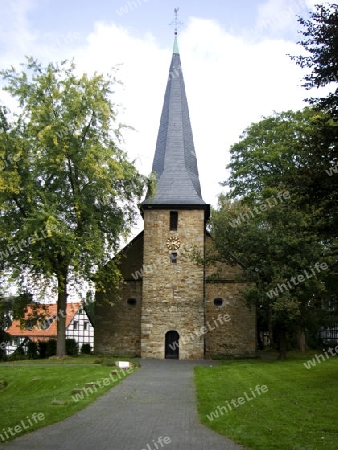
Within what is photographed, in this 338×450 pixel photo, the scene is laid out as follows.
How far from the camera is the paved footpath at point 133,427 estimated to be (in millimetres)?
8406

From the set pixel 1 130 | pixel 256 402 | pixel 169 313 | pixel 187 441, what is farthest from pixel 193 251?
pixel 187 441

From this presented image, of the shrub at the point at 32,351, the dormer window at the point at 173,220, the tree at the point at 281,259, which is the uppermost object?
the dormer window at the point at 173,220

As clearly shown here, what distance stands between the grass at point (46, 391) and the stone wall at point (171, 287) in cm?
452

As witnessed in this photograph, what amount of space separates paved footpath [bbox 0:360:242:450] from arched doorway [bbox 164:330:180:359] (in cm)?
1308

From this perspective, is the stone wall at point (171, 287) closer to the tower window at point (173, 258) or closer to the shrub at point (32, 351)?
the tower window at point (173, 258)

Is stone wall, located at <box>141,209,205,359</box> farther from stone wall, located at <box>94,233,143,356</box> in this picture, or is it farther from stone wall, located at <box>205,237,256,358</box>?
stone wall, located at <box>94,233,143,356</box>

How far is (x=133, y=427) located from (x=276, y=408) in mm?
3334

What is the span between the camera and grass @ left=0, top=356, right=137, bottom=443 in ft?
34.7

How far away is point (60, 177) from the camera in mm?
25219

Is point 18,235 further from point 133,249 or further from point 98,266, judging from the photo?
point 133,249

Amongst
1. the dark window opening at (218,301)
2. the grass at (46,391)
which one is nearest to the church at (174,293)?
the dark window opening at (218,301)

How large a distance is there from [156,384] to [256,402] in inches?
190

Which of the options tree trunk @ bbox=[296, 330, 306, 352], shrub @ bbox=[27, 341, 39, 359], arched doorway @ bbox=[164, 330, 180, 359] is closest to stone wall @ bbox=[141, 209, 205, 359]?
arched doorway @ bbox=[164, 330, 180, 359]

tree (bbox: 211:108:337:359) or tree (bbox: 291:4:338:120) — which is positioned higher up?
tree (bbox: 291:4:338:120)
